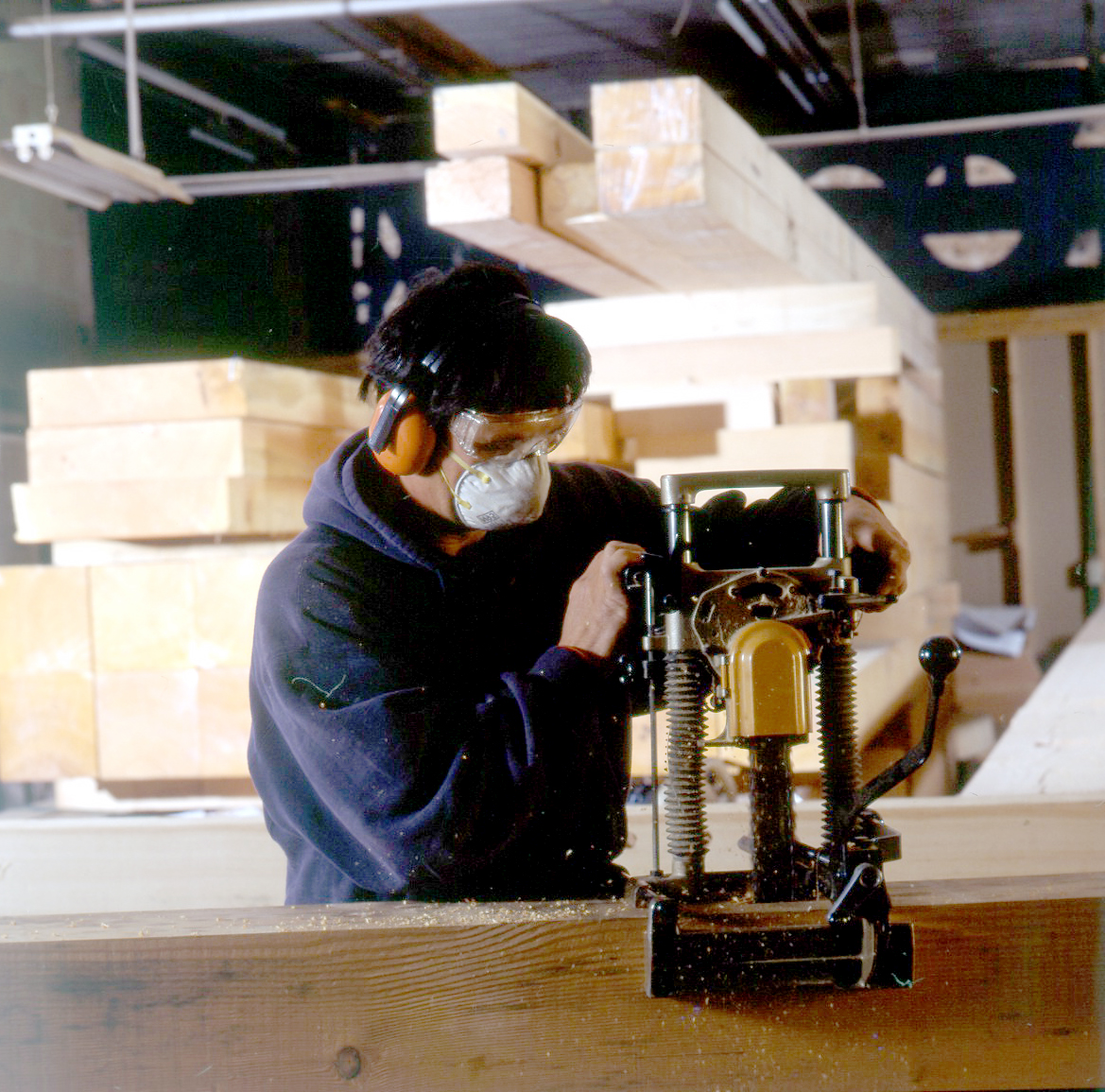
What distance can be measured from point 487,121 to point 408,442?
3.21ft

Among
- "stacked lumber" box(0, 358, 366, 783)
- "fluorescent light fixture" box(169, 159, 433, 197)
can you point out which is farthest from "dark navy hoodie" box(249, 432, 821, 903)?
"fluorescent light fixture" box(169, 159, 433, 197)

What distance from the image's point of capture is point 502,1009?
105cm

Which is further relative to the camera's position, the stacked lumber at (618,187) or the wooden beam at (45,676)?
the wooden beam at (45,676)

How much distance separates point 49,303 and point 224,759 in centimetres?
162

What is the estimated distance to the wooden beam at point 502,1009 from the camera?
105cm

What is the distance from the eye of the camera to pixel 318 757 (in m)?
1.15

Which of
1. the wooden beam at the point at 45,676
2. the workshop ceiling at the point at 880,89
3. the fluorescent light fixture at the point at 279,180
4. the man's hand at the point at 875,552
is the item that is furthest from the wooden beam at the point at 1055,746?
the workshop ceiling at the point at 880,89

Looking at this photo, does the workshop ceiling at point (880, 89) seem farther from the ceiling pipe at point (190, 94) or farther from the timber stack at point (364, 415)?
the timber stack at point (364, 415)

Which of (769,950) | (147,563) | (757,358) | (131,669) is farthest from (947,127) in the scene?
(769,950)

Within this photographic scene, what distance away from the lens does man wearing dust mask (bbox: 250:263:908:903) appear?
43.3 inches

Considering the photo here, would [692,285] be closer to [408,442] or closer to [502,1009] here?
[408,442]

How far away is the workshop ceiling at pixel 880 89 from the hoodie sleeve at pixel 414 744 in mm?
3206

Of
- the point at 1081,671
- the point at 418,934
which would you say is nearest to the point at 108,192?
the point at 418,934

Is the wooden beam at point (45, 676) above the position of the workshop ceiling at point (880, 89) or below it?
below
